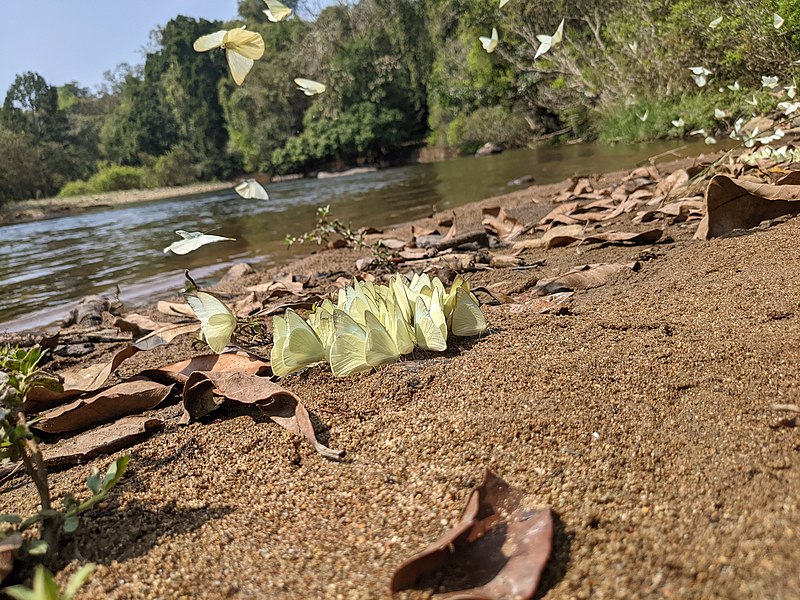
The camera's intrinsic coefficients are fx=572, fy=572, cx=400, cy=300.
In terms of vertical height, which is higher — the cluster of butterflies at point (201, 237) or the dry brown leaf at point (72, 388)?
the cluster of butterflies at point (201, 237)

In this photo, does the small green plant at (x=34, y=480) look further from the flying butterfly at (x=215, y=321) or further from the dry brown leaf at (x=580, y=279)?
the dry brown leaf at (x=580, y=279)

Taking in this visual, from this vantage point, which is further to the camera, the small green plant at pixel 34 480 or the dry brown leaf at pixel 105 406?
the dry brown leaf at pixel 105 406

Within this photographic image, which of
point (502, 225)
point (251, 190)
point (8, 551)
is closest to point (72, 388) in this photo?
point (251, 190)

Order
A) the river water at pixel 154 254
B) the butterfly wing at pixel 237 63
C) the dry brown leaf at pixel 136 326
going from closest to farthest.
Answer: the butterfly wing at pixel 237 63
the dry brown leaf at pixel 136 326
the river water at pixel 154 254

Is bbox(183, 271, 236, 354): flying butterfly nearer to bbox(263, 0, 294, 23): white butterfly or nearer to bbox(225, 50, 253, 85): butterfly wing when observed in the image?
bbox(225, 50, 253, 85): butterfly wing

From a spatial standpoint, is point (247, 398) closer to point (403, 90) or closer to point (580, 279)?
point (580, 279)

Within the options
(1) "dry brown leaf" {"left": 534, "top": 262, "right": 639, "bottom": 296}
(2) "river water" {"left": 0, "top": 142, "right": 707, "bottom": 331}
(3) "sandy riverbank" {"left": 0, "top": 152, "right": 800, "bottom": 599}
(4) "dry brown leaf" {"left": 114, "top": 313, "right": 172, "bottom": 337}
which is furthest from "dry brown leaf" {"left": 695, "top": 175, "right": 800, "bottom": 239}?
(2) "river water" {"left": 0, "top": 142, "right": 707, "bottom": 331}

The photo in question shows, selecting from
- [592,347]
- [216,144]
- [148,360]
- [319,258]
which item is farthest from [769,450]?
[216,144]

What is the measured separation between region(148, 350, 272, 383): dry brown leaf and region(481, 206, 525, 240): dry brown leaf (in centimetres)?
243

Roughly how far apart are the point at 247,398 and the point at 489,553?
0.67 m

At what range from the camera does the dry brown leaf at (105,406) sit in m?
1.34

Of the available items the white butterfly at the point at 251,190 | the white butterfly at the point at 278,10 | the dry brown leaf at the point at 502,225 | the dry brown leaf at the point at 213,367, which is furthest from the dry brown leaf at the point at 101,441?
the dry brown leaf at the point at 502,225

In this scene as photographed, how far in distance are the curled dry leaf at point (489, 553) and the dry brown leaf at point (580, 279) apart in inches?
50.1

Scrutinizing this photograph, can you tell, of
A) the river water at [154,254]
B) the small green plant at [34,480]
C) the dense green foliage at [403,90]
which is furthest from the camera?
the dense green foliage at [403,90]
